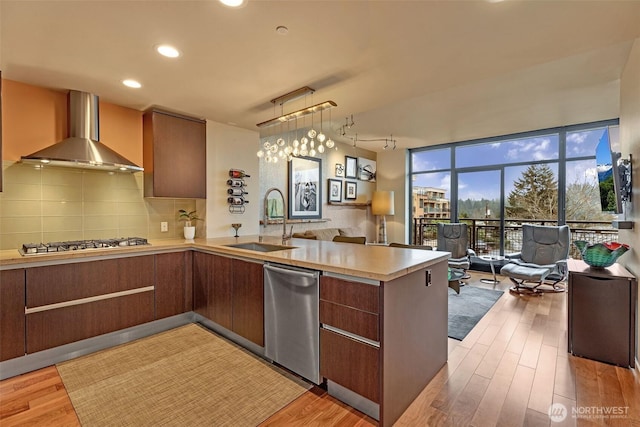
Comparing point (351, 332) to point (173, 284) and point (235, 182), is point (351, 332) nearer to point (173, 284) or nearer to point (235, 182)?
point (173, 284)

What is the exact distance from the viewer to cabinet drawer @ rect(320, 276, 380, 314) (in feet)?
5.35

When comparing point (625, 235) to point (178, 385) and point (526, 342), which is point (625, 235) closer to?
point (526, 342)

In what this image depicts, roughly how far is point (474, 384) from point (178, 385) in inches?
83.7

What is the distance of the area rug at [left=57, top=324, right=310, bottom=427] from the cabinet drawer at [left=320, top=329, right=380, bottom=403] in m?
0.34

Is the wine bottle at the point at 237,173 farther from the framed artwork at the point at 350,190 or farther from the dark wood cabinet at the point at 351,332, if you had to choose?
the framed artwork at the point at 350,190

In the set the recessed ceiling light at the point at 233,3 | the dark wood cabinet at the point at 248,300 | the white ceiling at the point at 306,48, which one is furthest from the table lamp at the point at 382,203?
the recessed ceiling light at the point at 233,3

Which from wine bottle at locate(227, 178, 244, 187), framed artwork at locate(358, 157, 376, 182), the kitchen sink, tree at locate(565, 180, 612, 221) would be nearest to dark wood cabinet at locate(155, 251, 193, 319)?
the kitchen sink

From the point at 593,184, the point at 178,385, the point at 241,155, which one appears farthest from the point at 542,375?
the point at 593,184

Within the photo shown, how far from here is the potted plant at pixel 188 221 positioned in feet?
11.5

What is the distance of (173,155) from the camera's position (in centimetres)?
330

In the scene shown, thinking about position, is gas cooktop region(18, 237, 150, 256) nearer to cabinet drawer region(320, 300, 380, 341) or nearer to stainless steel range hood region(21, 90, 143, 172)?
stainless steel range hood region(21, 90, 143, 172)

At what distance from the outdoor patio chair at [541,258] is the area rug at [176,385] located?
12.7 feet

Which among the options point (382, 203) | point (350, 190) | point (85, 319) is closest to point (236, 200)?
point (85, 319)

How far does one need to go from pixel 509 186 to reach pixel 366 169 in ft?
9.54
